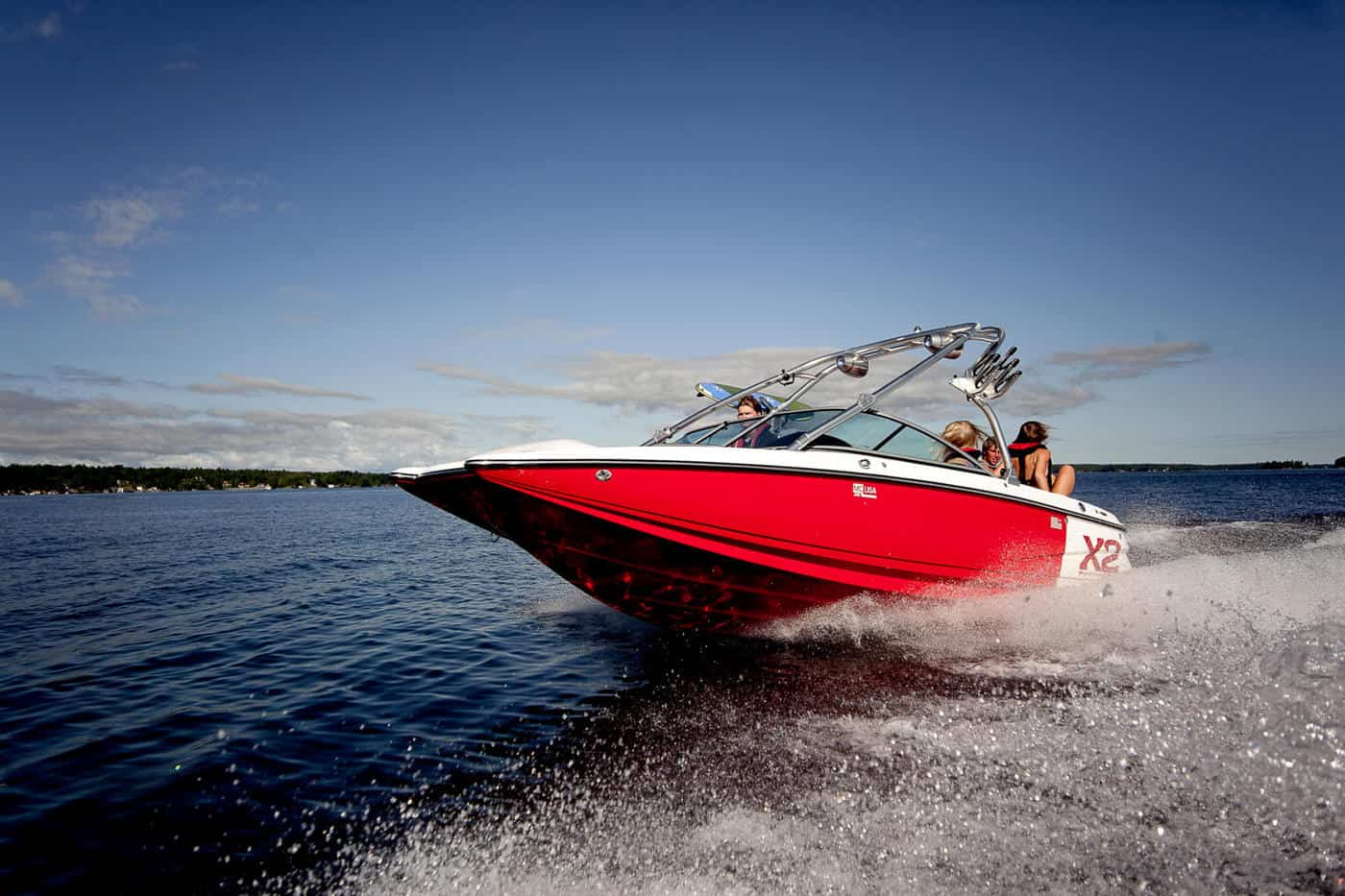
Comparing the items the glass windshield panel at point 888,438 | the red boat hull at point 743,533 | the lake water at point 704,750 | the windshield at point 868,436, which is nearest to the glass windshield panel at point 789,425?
the windshield at point 868,436

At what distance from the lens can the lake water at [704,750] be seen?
3203 millimetres

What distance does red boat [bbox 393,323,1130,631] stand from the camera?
5.72 meters

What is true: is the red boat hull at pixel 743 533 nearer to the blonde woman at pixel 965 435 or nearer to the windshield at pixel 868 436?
the windshield at pixel 868 436

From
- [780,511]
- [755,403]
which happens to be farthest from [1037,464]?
[780,511]

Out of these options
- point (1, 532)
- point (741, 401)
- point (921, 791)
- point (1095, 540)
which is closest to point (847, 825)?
point (921, 791)

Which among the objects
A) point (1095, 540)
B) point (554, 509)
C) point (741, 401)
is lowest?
point (1095, 540)

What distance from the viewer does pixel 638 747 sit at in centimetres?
494

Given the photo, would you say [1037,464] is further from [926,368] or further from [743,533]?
[743,533]

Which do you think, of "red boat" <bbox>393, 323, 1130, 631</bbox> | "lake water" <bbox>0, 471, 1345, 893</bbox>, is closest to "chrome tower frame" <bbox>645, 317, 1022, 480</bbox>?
"red boat" <bbox>393, 323, 1130, 631</bbox>

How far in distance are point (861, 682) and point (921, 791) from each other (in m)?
2.41

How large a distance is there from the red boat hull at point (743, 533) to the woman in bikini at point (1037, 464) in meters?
1.03

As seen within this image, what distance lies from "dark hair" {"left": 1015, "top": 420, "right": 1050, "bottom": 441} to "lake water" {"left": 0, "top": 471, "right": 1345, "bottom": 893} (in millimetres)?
1900

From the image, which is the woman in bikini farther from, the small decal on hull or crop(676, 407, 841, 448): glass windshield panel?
crop(676, 407, 841, 448): glass windshield panel

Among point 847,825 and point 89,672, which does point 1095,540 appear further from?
point 89,672
